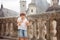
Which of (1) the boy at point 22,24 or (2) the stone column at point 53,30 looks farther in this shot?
(2) the stone column at point 53,30

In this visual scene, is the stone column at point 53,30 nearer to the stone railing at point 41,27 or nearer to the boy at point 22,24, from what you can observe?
the stone railing at point 41,27

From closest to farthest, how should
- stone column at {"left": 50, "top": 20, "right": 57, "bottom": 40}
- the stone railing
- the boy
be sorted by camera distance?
1. the boy
2. stone column at {"left": 50, "top": 20, "right": 57, "bottom": 40}
3. the stone railing

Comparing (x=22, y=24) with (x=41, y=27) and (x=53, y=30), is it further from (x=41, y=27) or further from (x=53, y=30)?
(x=41, y=27)

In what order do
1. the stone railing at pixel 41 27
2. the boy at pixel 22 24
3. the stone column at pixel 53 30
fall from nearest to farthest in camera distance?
the boy at pixel 22 24, the stone column at pixel 53 30, the stone railing at pixel 41 27

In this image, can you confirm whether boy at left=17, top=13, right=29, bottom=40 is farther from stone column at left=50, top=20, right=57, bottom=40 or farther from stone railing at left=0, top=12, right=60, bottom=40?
stone column at left=50, top=20, right=57, bottom=40

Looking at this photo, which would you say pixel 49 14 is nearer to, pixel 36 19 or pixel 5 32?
pixel 36 19

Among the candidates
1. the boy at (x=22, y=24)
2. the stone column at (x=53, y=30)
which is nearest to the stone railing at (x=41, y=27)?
the stone column at (x=53, y=30)

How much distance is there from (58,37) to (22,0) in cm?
3174

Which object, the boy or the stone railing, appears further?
the stone railing

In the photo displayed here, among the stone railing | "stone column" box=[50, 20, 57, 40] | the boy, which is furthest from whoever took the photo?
the stone railing

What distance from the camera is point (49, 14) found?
673 cm

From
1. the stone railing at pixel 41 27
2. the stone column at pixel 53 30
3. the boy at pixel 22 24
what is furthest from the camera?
the stone railing at pixel 41 27

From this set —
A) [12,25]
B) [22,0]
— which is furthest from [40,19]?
[22,0]

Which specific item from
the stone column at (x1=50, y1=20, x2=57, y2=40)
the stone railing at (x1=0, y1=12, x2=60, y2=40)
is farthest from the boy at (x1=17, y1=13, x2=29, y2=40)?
the stone column at (x1=50, y1=20, x2=57, y2=40)
